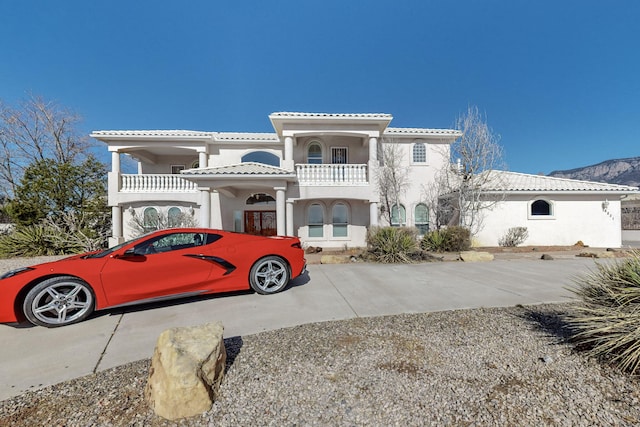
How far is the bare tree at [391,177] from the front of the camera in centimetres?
1271

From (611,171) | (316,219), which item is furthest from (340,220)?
(611,171)

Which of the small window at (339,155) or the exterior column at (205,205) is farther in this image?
the small window at (339,155)

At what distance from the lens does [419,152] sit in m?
13.4

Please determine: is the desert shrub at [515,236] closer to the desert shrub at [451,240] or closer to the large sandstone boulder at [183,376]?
the desert shrub at [451,240]

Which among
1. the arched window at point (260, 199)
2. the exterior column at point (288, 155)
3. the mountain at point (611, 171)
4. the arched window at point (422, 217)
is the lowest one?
the arched window at point (422, 217)

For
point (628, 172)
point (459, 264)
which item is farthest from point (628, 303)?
point (628, 172)

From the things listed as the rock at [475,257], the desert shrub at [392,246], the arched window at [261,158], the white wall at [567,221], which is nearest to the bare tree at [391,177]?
the desert shrub at [392,246]

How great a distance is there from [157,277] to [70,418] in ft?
7.92

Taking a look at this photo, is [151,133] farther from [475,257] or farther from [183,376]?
→ [475,257]

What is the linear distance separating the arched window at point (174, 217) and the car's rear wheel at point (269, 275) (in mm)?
9079

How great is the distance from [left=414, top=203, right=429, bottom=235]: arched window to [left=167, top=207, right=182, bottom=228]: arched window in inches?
467

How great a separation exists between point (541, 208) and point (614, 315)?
1339 centimetres

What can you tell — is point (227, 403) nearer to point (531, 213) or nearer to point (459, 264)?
point (459, 264)

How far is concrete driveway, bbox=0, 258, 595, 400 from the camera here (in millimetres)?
2717
